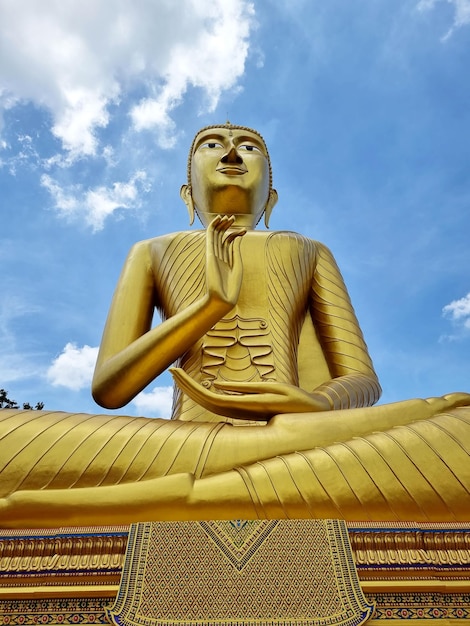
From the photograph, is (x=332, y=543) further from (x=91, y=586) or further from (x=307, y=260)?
(x=307, y=260)

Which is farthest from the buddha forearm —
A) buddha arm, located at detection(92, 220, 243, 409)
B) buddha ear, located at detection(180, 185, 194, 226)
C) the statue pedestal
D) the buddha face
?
buddha ear, located at detection(180, 185, 194, 226)

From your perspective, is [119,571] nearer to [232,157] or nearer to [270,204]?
[232,157]

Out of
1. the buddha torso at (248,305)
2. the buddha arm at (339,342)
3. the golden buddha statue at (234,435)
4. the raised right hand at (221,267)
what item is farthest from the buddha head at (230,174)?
the raised right hand at (221,267)

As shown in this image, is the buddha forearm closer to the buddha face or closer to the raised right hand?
the raised right hand

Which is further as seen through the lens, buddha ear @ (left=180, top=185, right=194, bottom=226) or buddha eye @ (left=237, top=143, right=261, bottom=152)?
buddha ear @ (left=180, top=185, right=194, bottom=226)

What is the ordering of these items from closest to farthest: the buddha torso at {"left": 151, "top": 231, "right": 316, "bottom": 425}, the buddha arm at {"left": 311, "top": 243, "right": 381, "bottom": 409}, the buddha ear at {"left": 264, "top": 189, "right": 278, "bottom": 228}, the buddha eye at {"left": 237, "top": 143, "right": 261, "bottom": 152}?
the buddha arm at {"left": 311, "top": 243, "right": 381, "bottom": 409} < the buddha torso at {"left": 151, "top": 231, "right": 316, "bottom": 425} < the buddha eye at {"left": 237, "top": 143, "right": 261, "bottom": 152} < the buddha ear at {"left": 264, "top": 189, "right": 278, "bottom": 228}

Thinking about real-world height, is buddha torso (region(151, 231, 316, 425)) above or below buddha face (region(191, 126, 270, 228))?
below

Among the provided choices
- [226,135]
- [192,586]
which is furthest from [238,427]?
[226,135]

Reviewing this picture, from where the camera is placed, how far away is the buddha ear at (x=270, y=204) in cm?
483

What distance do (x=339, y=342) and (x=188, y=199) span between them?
177 centimetres

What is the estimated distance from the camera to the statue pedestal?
2.00m

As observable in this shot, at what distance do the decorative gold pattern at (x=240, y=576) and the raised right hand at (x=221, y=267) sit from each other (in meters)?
1.18

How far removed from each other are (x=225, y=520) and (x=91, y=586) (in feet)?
1.61

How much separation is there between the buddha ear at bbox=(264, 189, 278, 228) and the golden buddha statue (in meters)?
1.11
